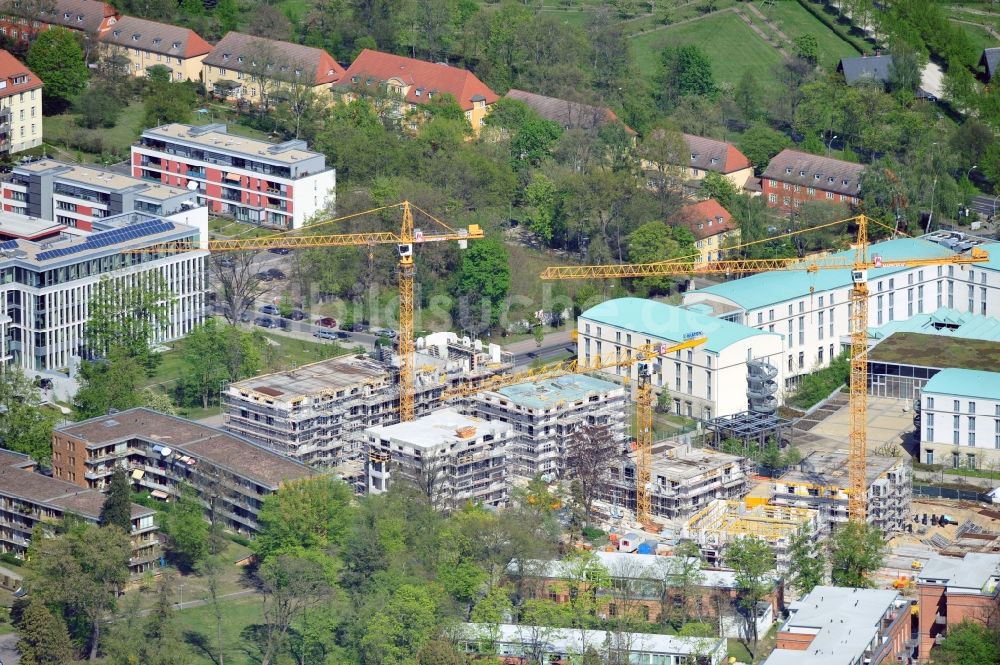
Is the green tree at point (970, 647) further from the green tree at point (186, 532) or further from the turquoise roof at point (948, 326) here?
the turquoise roof at point (948, 326)

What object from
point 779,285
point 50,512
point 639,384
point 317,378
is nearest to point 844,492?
point 639,384

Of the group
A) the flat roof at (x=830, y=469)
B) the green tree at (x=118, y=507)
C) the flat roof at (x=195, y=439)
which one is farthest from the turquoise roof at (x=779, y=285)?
the green tree at (x=118, y=507)

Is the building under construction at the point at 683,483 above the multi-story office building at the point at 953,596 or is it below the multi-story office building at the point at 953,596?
above

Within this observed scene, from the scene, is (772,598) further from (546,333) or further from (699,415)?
(546,333)

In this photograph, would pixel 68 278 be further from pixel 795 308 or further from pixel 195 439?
pixel 795 308

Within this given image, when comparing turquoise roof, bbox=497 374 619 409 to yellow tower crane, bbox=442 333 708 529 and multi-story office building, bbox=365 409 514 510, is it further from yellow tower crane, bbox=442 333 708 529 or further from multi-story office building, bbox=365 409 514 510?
multi-story office building, bbox=365 409 514 510

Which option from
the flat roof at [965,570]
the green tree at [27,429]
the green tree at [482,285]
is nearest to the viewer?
the flat roof at [965,570]
